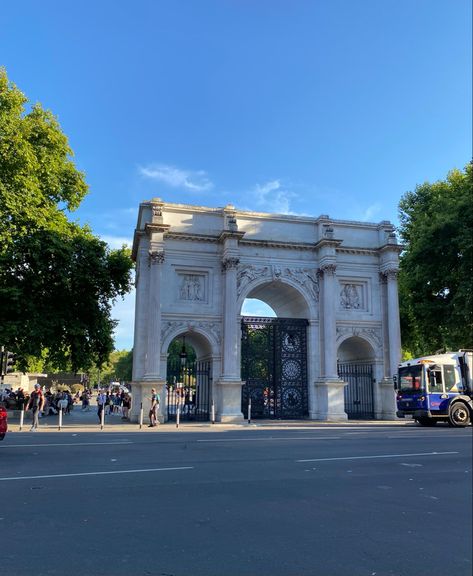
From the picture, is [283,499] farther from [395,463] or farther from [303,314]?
[303,314]

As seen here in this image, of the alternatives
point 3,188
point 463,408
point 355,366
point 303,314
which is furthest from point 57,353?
point 463,408

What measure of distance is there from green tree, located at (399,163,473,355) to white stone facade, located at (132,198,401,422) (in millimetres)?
2231

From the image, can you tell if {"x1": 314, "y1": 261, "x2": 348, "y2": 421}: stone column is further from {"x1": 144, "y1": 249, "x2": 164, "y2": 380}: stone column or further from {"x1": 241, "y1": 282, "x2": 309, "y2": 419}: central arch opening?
{"x1": 144, "y1": 249, "x2": 164, "y2": 380}: stone column

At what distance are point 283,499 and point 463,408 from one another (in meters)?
17.4

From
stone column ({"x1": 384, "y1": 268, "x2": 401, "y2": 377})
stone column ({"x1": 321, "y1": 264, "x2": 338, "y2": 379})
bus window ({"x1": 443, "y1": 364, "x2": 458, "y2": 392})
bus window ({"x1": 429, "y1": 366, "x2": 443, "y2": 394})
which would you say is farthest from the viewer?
stone column ({"x1": 384, "y1": 268, "x2": 401, "y2": 377})

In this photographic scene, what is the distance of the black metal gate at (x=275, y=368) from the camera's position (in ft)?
97.8

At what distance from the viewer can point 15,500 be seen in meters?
7.43

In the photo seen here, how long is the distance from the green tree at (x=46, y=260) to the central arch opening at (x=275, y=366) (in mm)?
7662

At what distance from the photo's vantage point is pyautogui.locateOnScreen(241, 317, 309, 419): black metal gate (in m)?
29.8

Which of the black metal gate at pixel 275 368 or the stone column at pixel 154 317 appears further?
the black metal gate at pixel 275 368

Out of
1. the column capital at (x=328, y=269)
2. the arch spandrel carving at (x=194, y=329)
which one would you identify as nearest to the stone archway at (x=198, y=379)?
the arch spandrel carving at (x=194, y=329)

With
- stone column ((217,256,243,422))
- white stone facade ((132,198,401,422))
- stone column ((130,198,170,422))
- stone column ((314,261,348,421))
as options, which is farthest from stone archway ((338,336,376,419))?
stone column ((130,198,170,422))

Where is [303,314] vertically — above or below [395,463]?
above

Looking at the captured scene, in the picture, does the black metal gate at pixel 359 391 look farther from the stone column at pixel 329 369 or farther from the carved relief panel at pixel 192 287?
the carved relief panel at pixel 192 287
